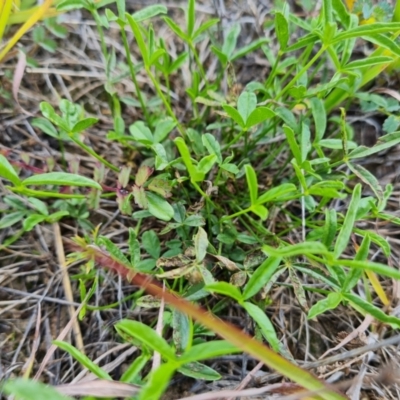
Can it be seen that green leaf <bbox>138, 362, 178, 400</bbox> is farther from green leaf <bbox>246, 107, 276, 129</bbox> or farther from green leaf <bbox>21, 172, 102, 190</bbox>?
green leaf <bbox>246, 107, 276, 129</bbox>

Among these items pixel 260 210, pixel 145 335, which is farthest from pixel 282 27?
pixel 145 335

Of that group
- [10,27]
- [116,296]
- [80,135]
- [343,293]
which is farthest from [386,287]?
[10,27]

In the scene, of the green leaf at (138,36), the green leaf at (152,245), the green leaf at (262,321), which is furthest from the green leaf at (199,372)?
the green leaf at (138,36)

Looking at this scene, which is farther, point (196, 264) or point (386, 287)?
point (386, 287)

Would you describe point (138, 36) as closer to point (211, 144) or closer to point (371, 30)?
→ point (211, 144)

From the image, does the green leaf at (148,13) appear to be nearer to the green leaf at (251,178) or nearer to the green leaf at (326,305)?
the green leaf at (251,178)

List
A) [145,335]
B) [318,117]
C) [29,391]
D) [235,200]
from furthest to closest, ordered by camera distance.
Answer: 1. [235,200]
2. [318,117]
3. [145,335]
4. [29,391]

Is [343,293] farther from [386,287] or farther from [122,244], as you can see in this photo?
[122,244]
